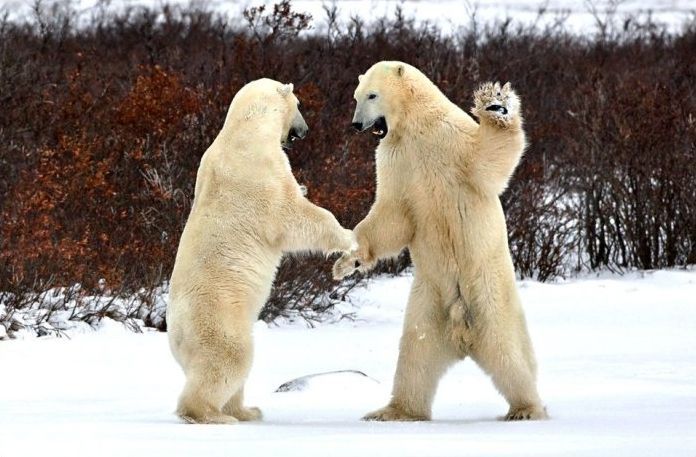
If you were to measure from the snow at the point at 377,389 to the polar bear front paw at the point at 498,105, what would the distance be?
0.99 meters

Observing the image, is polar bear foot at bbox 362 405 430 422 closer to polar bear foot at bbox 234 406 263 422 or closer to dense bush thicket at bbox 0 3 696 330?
polar bear foot at bbox 234 406 263 422

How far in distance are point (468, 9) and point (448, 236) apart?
23.2 meters

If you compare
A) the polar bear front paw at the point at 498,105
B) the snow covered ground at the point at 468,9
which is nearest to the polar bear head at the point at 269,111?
the polar bear front paw at the point at 498,105

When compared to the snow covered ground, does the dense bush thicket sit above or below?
below

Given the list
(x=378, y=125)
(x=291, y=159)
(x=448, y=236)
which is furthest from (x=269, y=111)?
(x=291, y=159)

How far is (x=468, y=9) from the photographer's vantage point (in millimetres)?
26281

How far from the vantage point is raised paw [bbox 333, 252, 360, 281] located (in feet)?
12.7

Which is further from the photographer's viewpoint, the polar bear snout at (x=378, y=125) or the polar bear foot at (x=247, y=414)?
the polar bear snout at (x=378, y=125)

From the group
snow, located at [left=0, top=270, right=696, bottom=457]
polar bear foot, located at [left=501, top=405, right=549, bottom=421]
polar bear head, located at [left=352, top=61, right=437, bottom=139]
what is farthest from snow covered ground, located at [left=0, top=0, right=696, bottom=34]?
polar bear foot, located at [left=501, top=405, right=549, bottom=421]

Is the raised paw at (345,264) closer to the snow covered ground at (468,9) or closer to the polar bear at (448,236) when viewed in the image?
the polar bear at (448,236)

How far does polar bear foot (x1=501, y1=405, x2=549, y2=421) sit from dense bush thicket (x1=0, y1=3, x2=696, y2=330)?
309 centimetres

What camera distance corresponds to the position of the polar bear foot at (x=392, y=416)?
3.74 metres

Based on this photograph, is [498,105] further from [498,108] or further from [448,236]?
[448,236]

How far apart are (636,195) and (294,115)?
5119 mm
